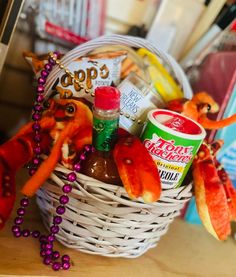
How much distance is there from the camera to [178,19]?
2.49ft

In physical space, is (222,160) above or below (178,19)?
below

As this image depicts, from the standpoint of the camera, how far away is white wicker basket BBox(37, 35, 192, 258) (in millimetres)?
471

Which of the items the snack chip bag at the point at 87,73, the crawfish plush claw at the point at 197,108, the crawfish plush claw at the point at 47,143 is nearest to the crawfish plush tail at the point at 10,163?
the crawfish plush claw at the point at 47,143

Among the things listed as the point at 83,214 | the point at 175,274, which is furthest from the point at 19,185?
the point at 175,274

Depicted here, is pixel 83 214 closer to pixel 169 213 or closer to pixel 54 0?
pixel 169 213

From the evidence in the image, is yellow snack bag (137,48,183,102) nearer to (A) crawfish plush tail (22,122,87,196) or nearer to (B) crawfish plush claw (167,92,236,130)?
(B) crawfish plush claw (167,92,236,130)

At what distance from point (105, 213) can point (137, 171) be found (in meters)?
0.09

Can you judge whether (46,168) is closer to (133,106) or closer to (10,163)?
(10,163)

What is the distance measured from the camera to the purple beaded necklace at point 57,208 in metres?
0.48

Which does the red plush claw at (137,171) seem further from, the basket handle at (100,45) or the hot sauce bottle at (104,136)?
the basket handle at (100,45)

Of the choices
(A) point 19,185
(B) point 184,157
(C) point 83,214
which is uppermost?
(B) point 184,157

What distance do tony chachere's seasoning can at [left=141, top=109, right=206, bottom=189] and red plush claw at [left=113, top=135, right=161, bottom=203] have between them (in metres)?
0.02

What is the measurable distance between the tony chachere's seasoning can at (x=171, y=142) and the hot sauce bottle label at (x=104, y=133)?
0.17 ft

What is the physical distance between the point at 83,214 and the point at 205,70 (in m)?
0.43
